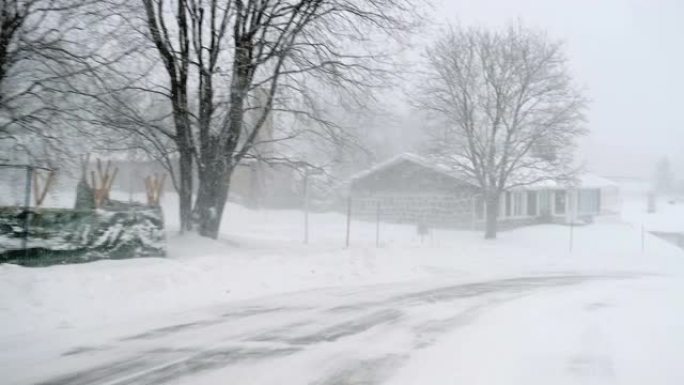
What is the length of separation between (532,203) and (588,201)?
8673 millimetres

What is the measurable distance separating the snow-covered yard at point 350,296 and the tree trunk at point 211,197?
595 millimetres

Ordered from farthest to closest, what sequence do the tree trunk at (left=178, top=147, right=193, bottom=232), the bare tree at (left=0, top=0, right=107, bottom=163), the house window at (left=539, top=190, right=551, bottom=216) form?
the house window at (left=539, top=190, right=551, bottom=216) < the tree trunk at (left=178, top=147, right=193, bottom=232) < the bare tree at (left=0, top=0, right=107, bottom=163)

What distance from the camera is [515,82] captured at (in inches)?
1126

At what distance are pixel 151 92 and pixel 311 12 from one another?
4.63 metres

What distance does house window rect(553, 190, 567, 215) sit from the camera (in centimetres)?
4134

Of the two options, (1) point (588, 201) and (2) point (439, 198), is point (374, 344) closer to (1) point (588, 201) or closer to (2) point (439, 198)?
(2) point (439, 198)

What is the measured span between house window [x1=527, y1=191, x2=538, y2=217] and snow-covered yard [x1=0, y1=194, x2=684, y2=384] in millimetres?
18007

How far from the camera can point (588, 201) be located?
45.9 m

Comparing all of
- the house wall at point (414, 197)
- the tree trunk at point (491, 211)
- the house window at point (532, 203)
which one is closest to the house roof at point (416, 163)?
the house wall at point (414, 197)

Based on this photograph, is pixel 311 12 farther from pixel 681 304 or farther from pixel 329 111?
pixel 681 304

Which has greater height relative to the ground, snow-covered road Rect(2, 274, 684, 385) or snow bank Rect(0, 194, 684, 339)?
snow bank Rect(0, 194, 684, 339)

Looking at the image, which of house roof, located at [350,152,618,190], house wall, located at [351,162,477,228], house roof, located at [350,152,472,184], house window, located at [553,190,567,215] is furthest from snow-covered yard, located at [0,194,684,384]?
house window, located at [553,190,567,215]

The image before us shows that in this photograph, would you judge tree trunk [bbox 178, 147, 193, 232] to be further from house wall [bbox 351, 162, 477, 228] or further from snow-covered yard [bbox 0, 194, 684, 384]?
house wall [bbox 351, 162, 477, 228]

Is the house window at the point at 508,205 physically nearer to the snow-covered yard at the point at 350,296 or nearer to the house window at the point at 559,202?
the house window at the point at 559,202
